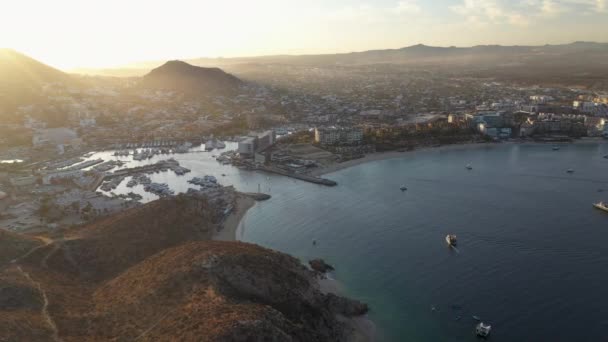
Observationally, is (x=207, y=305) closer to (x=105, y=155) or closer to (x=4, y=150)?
(x=105, y=155)

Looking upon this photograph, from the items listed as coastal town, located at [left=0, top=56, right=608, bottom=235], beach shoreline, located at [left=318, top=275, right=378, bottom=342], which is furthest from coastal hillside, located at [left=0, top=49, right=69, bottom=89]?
beach shoreline, located at [left=318, top=275, right=378, bottom=342]

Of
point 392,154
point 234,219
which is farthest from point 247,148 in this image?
point 234,219

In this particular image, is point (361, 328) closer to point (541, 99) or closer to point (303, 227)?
point (303, 227)

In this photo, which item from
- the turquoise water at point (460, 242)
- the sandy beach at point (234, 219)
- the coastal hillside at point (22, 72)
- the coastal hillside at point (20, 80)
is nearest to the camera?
the turquoise water at point (460, 242)

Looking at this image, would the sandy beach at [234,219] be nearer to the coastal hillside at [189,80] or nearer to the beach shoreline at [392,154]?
the beach shoreline at [392,154]

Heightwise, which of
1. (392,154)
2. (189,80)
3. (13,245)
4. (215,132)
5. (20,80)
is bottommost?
(392,154)

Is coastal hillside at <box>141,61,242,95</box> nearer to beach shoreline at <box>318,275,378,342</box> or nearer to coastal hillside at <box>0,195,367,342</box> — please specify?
coastal hillside at <box>0,195,367,342</box>

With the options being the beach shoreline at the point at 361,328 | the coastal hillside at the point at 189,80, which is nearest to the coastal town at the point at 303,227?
the beach shoreline at the point at 361,328
